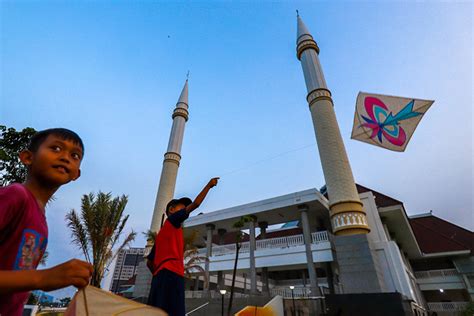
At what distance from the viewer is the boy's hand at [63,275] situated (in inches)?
29.5

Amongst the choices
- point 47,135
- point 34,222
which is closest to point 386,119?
point 47,135

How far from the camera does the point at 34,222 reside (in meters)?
0.99

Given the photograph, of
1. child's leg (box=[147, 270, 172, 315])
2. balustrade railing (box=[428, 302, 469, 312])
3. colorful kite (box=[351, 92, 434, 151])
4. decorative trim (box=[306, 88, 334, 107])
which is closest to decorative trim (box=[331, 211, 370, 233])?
colorful kite (box=[351, 92, 434, 151])

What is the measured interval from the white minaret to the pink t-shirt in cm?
1718

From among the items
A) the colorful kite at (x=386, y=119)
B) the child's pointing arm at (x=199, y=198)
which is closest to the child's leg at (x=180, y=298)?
the child's pointing arm at (x=199, y=198)

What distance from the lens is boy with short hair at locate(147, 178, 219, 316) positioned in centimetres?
205

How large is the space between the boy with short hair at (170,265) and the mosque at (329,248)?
8067mm

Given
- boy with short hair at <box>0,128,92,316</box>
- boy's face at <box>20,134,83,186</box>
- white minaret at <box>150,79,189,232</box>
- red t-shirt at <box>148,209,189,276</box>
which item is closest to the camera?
boy with short hair at <box>0,128,92,316</box>

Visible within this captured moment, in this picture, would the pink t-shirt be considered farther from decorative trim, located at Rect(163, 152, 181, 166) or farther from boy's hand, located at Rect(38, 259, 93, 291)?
decorative trim, located at Rect(163, 152, 181, 166)

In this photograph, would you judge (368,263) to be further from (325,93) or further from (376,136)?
(325,93)

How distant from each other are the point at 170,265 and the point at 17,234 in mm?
1434

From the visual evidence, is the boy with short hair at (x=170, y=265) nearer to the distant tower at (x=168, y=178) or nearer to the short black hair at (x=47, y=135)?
the short black hair at (x=47, y=135)

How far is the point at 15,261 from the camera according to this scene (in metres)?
0.92

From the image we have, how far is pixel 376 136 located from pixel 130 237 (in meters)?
11.4
